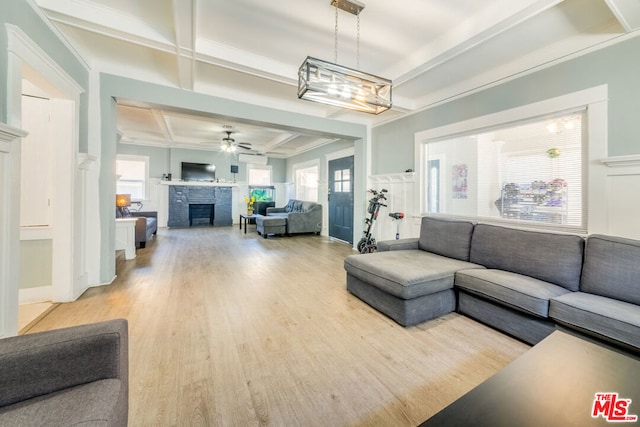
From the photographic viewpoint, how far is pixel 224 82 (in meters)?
3.60

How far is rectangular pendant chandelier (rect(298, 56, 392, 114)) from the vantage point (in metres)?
2.01

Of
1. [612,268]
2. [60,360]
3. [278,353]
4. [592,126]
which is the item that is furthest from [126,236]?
[592,126]

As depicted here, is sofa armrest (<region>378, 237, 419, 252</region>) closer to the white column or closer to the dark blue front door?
the dark blue front door

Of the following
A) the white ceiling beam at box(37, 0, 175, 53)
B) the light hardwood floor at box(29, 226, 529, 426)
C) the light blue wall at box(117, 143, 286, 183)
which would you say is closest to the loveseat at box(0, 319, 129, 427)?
the light hardwood floor at box(29, 226, 529, 426)

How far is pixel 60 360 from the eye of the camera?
0.96 m

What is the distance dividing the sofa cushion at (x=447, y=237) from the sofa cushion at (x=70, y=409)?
3.12 meters

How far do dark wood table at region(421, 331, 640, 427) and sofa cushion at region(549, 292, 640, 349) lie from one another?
1.82 ft

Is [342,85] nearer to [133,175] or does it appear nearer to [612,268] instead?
[612,268]

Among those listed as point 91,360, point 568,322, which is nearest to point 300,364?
point 91,360

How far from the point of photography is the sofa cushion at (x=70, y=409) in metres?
0.78

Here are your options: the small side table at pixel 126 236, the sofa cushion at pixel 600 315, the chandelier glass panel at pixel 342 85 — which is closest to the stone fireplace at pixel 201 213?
the small side table at pixel 126 236

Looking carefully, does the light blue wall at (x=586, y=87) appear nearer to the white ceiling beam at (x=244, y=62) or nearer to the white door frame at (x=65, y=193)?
the white ceiling beam at (x=244, y=62)

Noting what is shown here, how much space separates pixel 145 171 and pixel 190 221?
201cm

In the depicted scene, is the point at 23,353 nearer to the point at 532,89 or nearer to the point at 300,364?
the point at 300,364
